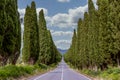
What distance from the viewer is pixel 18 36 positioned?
132ft

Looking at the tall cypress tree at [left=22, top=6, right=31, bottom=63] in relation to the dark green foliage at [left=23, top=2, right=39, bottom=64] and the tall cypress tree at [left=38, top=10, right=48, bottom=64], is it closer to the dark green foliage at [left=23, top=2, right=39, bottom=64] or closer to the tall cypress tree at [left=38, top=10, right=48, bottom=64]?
the dark green foliage at [left=23, top=2, right=39, bottom=64]

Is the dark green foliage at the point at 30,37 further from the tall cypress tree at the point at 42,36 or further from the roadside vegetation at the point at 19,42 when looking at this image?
the tall cypress tree at the point at 42,36

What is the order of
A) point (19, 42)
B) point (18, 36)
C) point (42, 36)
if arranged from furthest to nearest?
point (42, 36), point (19, 42), point (18, 36)

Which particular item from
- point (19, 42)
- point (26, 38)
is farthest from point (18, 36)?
point (26, 38)

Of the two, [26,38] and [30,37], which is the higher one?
[30,37]

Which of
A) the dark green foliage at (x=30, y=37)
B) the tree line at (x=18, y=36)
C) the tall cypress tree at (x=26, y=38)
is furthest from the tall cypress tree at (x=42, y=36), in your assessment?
the tall cypress tree at (x=26, y=38)

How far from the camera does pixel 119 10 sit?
29484 mm

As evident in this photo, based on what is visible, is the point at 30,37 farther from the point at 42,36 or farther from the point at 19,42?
the point at 42,36

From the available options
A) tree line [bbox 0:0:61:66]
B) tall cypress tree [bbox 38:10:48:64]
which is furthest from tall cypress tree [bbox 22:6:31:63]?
tall cypress tree [bbox 38:10:48:64]

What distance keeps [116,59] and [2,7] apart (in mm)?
14018

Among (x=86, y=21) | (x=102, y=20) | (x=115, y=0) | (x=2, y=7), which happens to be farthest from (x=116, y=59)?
(x=86, y=21)

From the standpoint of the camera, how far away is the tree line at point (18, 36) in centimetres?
3295

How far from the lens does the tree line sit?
108 feet

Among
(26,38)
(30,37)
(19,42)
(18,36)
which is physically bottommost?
(19,42)
